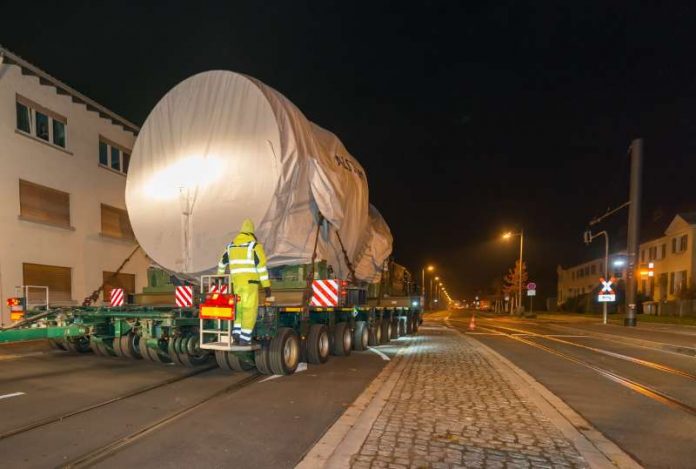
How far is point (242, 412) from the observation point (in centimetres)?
531

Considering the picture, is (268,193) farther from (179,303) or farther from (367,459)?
(367,459)

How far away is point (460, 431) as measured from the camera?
4.61 m

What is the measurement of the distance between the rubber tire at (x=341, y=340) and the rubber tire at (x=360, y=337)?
1032 millimetres

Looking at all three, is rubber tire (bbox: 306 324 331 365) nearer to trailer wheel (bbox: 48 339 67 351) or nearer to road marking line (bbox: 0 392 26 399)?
road marking line (bbox: 0 392 26 399)

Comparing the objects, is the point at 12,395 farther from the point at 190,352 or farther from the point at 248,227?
the point at 248,227

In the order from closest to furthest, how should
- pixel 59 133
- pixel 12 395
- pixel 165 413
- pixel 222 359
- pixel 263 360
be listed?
pixel 165 413, pixel 12 395, pixel 263 360, pixel 222 359, pixel 59 133

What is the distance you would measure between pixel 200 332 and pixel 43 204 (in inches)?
466

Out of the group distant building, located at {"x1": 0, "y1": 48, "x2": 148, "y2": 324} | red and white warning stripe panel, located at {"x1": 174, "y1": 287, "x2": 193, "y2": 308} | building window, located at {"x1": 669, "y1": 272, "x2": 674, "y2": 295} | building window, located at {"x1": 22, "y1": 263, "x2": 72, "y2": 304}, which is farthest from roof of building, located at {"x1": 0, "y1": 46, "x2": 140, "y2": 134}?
building window, located at {"x1": 669, "y1": 272, "x2": 674, "y2": 295}

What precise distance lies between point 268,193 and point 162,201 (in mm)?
2222

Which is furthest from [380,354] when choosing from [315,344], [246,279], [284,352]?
[246,279]

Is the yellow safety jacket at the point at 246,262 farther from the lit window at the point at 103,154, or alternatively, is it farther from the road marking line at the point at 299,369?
the lit window at the point at 103,154

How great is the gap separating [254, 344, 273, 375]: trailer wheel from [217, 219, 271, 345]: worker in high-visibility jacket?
66 centimetres

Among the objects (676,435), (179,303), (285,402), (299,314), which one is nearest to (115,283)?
(179,303)

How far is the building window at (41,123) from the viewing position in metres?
14.5
